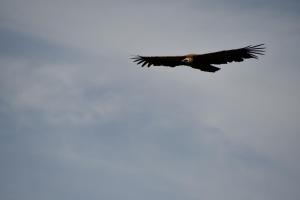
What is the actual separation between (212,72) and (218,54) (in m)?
0.78

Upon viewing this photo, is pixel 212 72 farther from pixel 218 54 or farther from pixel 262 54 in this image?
pixel 262 54

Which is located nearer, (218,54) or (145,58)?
(218,54)

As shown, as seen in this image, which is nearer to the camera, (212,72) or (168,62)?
(212,72)

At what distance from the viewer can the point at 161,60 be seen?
898 inches

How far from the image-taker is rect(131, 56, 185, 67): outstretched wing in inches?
872

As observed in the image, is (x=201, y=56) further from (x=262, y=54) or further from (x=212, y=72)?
(x=262, y=54)

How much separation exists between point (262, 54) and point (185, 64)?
11.1ft

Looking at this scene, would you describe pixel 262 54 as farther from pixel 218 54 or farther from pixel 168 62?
pixel 168 62

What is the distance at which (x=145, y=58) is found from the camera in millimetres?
23062

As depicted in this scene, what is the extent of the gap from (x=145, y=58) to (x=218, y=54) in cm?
386

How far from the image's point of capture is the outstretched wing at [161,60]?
72.7ft

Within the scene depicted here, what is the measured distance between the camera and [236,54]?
20734 millimetres

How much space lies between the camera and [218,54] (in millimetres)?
20656

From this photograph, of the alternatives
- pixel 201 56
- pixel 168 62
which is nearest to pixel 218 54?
pixel 201 56
